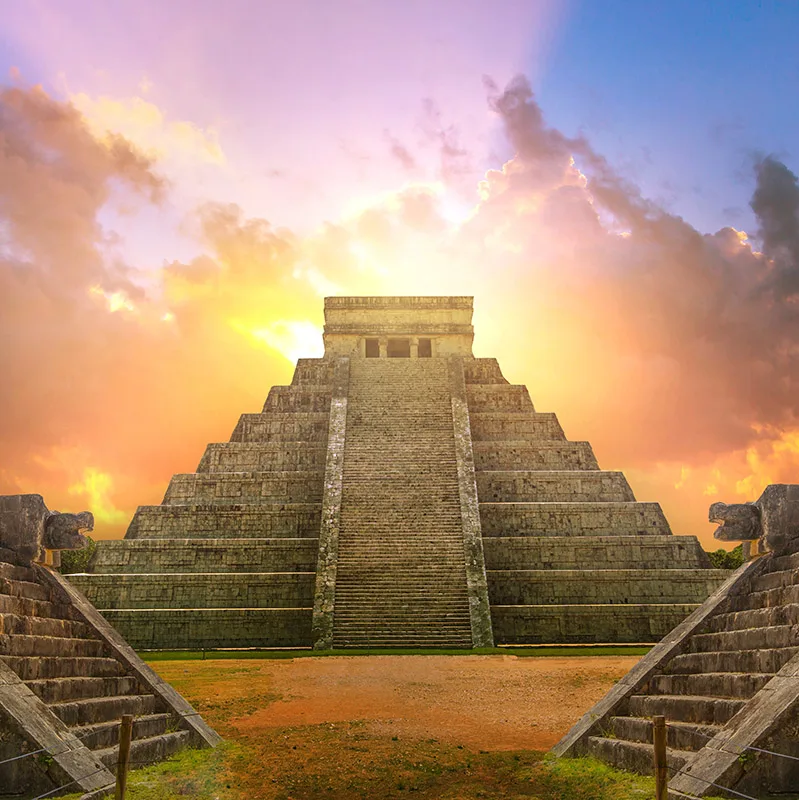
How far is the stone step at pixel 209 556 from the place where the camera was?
20141 millimetres

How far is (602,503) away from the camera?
22.0 meters

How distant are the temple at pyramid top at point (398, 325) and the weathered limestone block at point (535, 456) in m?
9.39

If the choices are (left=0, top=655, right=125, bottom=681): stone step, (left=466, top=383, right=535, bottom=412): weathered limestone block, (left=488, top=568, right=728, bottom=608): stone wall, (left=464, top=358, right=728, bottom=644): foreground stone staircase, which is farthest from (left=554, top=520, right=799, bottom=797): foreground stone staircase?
(left=466, top=383, right=535, bottom=412): weathered limestone block

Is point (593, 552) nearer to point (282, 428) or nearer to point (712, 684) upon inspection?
point (282, 428)

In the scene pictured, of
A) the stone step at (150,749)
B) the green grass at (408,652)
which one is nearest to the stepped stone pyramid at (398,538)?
the green grass at (408,652)

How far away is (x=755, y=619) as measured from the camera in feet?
22.5

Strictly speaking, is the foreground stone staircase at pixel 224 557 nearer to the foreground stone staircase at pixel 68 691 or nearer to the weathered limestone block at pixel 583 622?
the weathered limestone block at pixel 583 622

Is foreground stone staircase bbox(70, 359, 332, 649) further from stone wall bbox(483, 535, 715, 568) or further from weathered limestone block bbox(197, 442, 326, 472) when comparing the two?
stone wall bbox(483, 535, 715, 568)

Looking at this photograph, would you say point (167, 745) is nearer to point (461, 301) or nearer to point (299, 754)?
point (299, 754)

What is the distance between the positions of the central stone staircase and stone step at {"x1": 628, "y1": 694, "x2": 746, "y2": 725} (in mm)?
9555

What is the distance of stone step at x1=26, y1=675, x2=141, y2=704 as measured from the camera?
6.54m

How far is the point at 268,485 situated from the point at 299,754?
1594 centimetres

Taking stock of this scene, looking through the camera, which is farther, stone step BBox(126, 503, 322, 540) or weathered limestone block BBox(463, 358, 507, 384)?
weathered limestone block BBox(463, 358, 507, 384)

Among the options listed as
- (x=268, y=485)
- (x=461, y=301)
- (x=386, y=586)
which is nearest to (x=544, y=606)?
(x=386, y=586)
